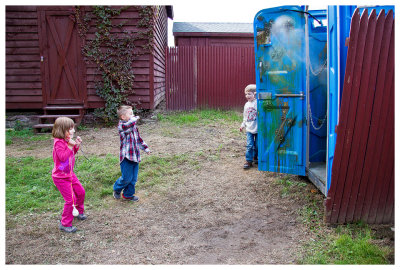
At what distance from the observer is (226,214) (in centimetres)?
418

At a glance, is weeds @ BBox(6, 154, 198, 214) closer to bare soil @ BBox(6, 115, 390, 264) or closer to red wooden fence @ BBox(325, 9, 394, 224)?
bare soil @ BBox(6, 115, 390, 264)

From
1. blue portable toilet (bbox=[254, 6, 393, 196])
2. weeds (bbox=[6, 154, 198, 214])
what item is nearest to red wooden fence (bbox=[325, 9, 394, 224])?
blue portable toilet (bbox=[254, 6, 393, 196])

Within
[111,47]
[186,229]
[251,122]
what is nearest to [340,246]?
[186,229]

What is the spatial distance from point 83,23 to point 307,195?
7653 mm

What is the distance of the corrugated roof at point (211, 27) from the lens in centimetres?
1627

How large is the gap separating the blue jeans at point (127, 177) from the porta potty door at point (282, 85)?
1.81 meters

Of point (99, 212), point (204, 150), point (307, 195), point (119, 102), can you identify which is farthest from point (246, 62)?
point (99, 212)

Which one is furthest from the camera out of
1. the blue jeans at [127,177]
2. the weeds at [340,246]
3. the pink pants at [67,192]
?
the blue jeans at [127,177]

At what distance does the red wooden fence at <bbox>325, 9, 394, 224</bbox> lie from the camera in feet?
10.3

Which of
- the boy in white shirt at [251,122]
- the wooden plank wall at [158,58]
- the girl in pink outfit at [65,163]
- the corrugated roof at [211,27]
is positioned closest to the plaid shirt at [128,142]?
the girl in pink outfit at [65,163]

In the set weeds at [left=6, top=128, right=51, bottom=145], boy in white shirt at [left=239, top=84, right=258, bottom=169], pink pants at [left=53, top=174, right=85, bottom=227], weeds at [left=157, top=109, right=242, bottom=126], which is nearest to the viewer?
pink pants at [left=53, top=174, right=85, bottom=227]

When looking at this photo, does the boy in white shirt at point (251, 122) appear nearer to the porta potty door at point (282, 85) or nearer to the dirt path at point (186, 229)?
the dirt path at point (186, 229)

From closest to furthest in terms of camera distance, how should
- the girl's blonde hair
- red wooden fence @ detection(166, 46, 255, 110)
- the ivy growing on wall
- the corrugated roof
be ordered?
the girl's blonde hair → the ivy growing on wall → red wooden fence @ detection(166, 46, 255, 110) → the corrugated roof

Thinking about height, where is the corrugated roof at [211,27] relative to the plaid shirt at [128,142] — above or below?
above
